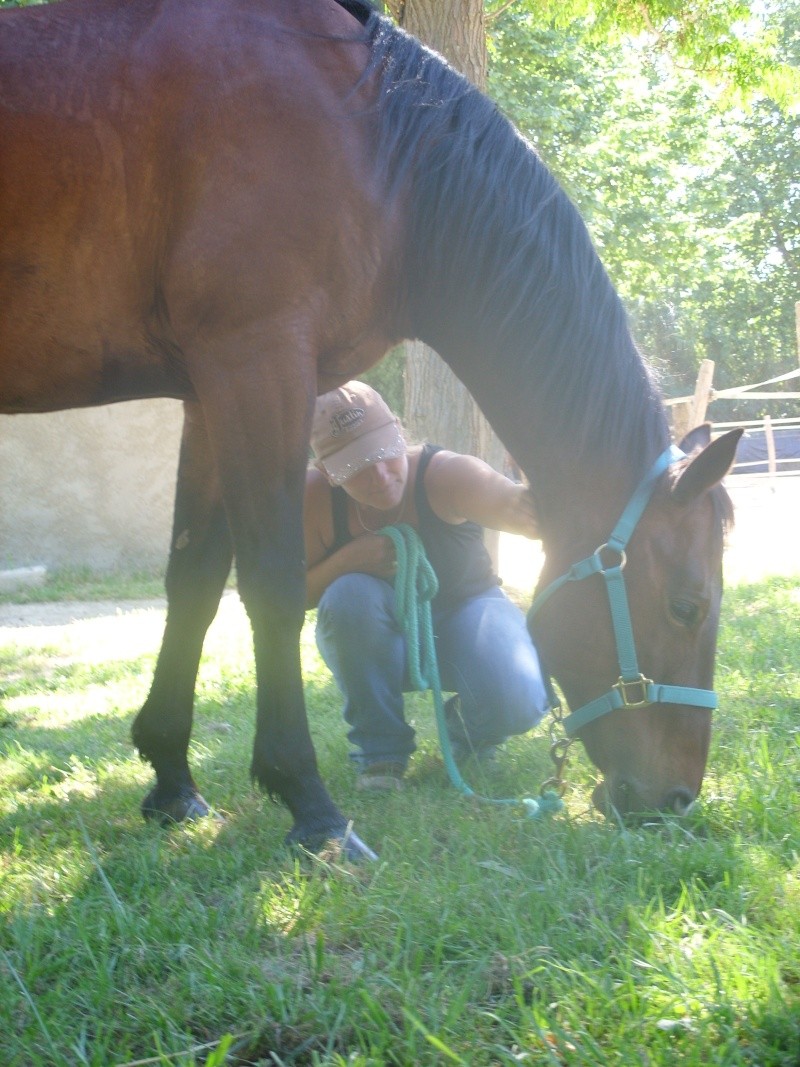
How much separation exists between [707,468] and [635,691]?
0.58 m

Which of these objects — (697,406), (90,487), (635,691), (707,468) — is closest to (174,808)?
(635,691)

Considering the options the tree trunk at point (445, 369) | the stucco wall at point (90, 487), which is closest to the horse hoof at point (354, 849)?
the tree trunk at point (445, 369)

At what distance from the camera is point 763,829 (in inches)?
92.3

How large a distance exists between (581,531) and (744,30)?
20.8 ft

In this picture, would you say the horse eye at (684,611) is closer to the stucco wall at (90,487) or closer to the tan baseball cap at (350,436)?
the tan baseball cap at (350,436)

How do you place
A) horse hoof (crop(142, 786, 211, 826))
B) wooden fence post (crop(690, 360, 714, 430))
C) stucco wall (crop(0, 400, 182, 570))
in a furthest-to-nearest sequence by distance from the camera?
wooden fence post (crop(690, 360, 714, 430)) < stucco wall (crop(0, 400, 182, 570)) < horse hoof (crop(142, 786, 211, 826))

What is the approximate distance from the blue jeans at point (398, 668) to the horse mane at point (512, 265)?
0.82 metres

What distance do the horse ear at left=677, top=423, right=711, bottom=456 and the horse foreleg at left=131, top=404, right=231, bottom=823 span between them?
135 cm

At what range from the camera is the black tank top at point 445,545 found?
334cm

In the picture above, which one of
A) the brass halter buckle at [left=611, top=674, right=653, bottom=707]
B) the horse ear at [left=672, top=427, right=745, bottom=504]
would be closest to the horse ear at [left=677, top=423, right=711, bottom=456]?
the horse ear at [left=672, top=427, right=745, bottom=504]

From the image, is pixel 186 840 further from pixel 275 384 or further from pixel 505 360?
pixel 505 360

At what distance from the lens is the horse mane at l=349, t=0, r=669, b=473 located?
106 inches

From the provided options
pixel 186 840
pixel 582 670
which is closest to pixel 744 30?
pixel 582 670

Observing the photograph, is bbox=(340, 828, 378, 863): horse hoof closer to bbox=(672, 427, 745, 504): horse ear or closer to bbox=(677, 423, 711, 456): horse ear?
bbox=(672, 427, 745, 504): horse ear
